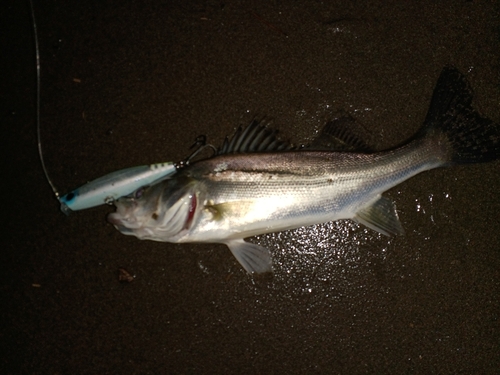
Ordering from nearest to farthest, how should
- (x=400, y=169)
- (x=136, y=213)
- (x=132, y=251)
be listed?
(x=136, y=213) < (x=400, y=169) < (x=132, y=251)

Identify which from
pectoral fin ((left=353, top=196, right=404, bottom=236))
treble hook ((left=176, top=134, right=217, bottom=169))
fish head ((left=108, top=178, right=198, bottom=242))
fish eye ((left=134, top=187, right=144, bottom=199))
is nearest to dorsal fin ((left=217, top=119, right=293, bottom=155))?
treble hook ((left=176, top=134, right=217, bottom=169))

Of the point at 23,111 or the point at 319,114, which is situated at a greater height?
the point at 319,114

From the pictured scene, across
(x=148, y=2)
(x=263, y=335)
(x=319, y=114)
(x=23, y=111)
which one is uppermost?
(x=148, y=2)

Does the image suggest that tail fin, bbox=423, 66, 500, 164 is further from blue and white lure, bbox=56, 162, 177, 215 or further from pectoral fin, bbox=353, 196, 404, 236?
blue and white lure, bbox=56, 162, 177, 215

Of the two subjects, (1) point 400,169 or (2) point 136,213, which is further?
(1) point 400,169

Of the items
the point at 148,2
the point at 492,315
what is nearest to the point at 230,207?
the point at 148,2

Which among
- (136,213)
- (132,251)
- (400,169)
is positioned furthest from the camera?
(132,251)

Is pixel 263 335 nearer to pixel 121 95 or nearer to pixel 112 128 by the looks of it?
pixel 112 128
